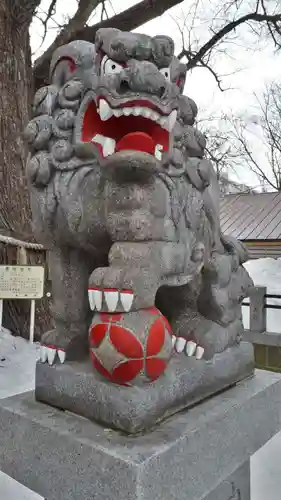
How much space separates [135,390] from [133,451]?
122 mm

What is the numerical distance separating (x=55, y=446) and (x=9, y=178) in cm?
225

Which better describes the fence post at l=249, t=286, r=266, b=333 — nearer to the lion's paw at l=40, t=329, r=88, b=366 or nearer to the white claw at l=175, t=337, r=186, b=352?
the white claw at l=175, t=337, r=186, b=352

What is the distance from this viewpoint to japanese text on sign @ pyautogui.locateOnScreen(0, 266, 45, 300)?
8.13 feet

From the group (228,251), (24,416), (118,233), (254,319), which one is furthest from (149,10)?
(24,416)

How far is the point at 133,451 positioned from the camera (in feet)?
2.69

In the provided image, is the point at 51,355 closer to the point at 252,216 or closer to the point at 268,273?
the point at 268,273

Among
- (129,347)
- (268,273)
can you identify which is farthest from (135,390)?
(268,273)

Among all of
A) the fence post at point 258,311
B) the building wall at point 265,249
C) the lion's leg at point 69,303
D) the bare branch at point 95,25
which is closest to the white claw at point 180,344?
the lion's leg at point 69,303

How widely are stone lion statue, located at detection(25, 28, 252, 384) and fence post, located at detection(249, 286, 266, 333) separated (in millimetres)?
1969

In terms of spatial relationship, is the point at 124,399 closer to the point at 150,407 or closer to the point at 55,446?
the point at 150,407

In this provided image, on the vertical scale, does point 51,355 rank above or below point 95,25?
below

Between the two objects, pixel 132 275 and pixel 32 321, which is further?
pixel 32 321

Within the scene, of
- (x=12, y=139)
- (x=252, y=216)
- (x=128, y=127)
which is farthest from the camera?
(x=252, y=216)

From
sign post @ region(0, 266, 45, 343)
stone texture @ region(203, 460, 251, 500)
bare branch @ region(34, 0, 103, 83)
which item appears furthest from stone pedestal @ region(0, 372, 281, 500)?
bare branch @ region(34, 0, 103, 83)
